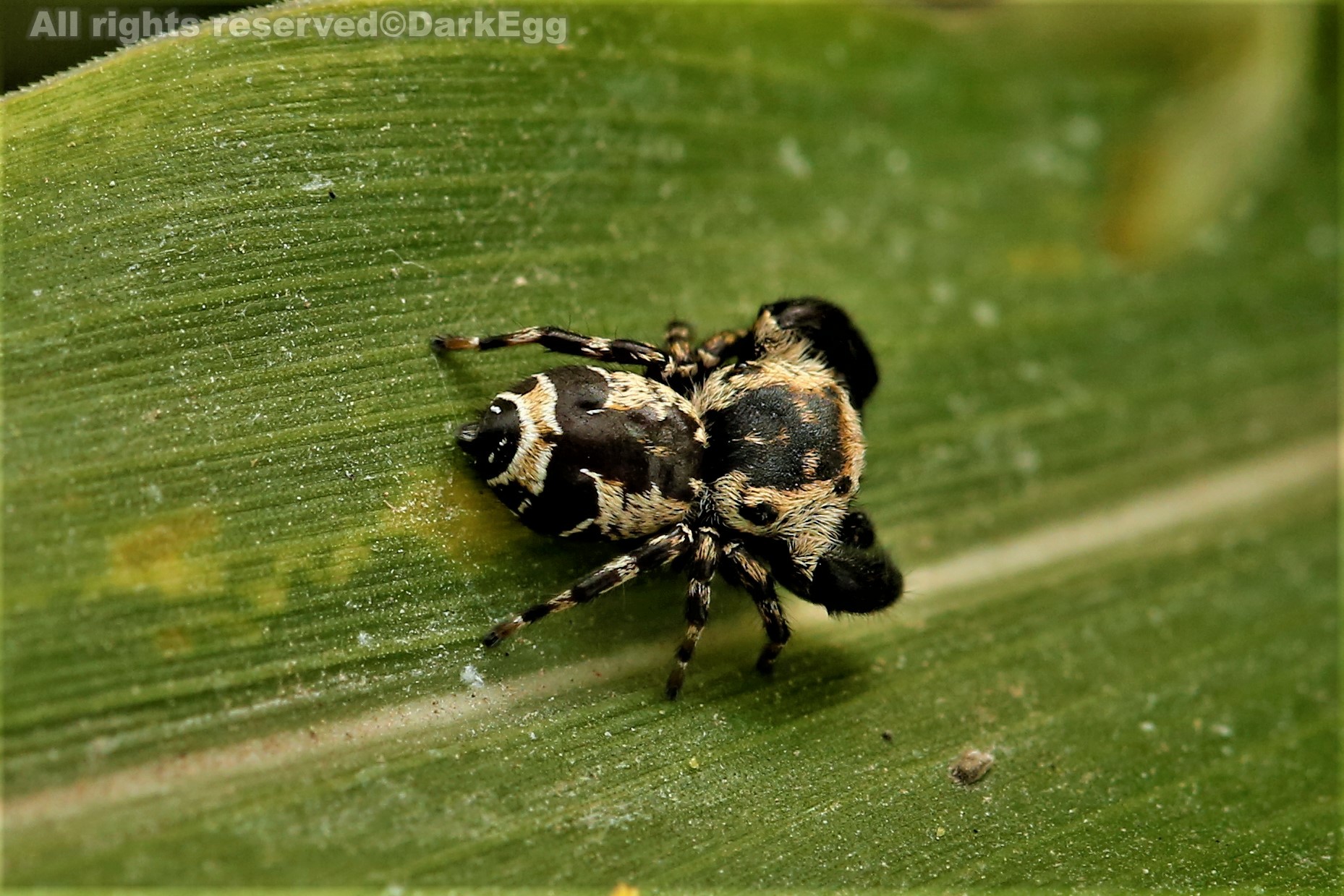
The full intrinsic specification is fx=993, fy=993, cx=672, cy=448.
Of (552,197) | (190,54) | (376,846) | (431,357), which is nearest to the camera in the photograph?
(376,846)

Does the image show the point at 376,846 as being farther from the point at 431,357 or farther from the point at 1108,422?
the point at 1108,422

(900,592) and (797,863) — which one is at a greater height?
(900,592)

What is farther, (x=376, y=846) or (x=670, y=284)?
(x=670, y=284)

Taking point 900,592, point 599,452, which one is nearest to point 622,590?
point 599,452

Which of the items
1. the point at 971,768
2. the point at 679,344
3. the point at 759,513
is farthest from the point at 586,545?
the point at 971,768

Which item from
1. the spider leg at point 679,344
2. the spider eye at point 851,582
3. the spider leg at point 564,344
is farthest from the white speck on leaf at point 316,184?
the spider eye at point 851,582

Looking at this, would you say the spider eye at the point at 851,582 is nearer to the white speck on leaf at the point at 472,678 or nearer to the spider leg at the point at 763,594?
the spider leg at the point at 763,594

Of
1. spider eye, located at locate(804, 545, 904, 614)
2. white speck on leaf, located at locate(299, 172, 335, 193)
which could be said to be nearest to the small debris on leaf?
spider eye, located at locate(804, 545, 904, 614)

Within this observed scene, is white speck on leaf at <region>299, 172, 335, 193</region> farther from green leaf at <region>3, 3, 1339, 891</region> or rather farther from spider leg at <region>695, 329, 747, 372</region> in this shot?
spider leg at <region>695, 329, 747, 372</region>
